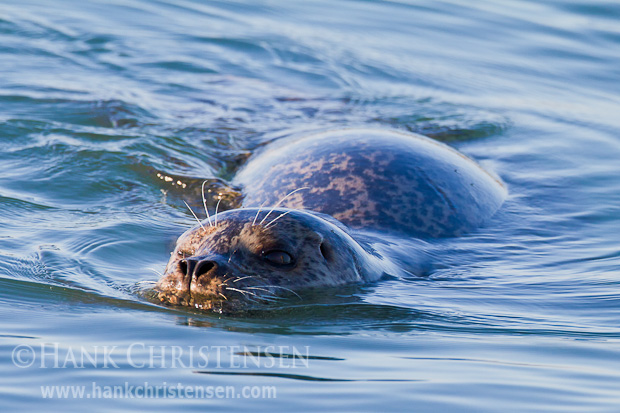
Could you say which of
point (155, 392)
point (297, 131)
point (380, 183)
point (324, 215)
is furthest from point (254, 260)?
point (297, 131)

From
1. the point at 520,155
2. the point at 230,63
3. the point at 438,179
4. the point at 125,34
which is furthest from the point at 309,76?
the point at 438,179

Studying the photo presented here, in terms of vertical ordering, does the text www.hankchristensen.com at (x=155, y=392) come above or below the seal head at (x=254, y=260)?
below

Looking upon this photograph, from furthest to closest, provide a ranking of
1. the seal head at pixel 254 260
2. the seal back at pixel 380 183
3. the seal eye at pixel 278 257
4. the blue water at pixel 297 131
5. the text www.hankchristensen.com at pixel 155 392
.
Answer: the seal back at pixel 380 183 → the seal eye at pixel 278 257 → the seal head at pixel 254 260 → the blue water at pixel 297 131 → the text www.hankchristensen.com at pixel 155 392

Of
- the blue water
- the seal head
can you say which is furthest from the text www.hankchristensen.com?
the seal head

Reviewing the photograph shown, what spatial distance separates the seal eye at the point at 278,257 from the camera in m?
4.53

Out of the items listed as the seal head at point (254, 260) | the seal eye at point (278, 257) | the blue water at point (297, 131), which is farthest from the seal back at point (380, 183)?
the seal eye at point (278, 257)

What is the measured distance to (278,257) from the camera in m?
4.55

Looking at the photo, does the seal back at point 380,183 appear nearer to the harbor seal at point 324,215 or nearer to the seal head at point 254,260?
the harbor seal at point 324,215

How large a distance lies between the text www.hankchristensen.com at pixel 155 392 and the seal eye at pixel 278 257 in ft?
3.87

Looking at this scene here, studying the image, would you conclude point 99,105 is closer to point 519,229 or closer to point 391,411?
point 519,229

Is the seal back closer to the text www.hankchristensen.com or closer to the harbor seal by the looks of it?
the harbor seal

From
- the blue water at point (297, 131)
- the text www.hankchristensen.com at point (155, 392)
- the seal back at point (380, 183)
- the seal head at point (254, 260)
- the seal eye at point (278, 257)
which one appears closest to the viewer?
the text www.hankchristensen.com at point (155, 392)

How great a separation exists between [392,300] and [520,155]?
432 centimetres

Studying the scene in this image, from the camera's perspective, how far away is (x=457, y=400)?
3.34 metres
